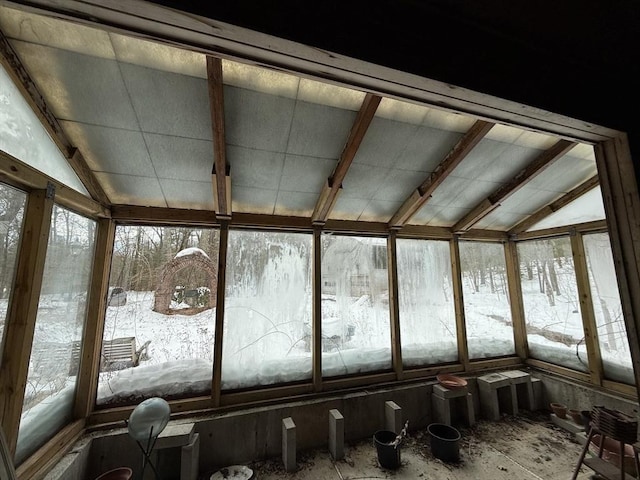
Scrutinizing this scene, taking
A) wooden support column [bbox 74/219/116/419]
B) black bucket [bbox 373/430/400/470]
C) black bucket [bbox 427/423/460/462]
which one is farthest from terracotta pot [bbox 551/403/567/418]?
wooden support column [bbox 74/219/116/419]

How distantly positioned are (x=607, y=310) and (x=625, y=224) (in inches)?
140

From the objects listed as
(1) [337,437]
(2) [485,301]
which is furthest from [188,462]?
(2) [485,301]

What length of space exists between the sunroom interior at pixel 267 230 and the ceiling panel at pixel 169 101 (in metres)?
0.02

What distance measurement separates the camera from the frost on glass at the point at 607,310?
329cm

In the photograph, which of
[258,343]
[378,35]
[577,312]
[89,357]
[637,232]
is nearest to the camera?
[378,35]

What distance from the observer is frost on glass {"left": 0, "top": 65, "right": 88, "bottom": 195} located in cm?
158

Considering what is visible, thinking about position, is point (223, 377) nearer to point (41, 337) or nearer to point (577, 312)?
point (41, 337)

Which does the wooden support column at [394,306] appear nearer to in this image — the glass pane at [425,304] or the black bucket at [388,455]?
the glass pane at [425,304]

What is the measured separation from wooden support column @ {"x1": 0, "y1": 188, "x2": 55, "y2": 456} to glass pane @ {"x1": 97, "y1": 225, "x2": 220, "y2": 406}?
0.98 m

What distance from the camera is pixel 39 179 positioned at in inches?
73.0

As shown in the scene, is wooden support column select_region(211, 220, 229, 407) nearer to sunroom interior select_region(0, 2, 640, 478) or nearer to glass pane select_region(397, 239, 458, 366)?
sunroom interior select_region(0, 2, 640, 478)

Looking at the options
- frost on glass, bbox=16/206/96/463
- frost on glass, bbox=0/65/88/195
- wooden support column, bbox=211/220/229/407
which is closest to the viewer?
frost on glass, bbox=0/65/88/195

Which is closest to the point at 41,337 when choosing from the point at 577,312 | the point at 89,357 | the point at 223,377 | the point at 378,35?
the point at 89,357

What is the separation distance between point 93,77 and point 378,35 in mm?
2026
